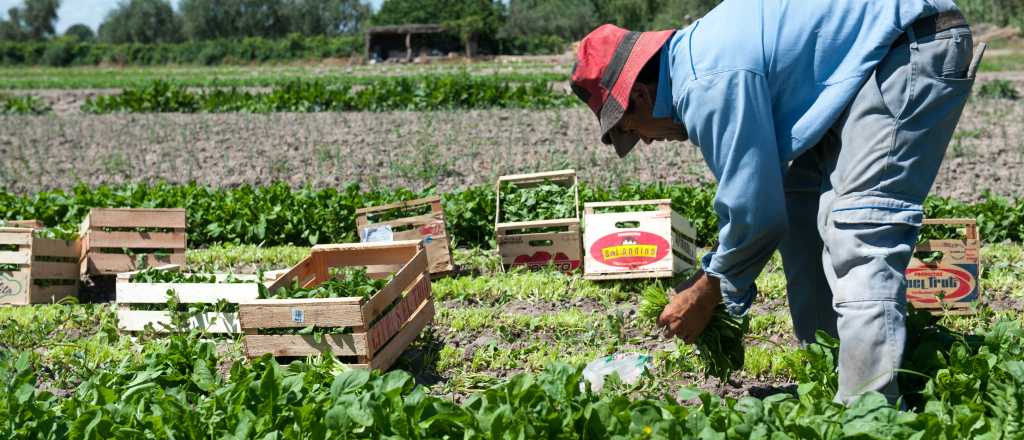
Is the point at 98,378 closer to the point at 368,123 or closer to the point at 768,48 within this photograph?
the point at 768,48

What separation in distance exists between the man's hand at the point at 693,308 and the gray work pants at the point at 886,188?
536 mm

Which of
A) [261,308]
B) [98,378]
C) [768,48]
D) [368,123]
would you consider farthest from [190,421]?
[368,123]

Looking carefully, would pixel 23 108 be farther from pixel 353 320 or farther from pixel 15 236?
pixel 353 320

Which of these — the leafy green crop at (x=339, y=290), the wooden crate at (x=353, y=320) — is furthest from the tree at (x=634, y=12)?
the leafy green crop at (x=339, y=290)

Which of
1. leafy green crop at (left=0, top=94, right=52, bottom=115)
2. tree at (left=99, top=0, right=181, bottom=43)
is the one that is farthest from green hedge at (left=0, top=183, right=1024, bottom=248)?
tree at (left=99, top=0, right=181, bottom=43)

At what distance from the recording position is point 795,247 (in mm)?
3811

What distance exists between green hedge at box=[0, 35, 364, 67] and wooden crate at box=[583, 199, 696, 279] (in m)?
44.9

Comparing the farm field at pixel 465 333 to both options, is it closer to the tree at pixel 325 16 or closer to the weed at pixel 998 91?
the weed at pixel 998 91

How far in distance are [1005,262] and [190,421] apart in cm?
528

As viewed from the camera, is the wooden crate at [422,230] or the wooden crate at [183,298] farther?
the wooden crate at [422,230]

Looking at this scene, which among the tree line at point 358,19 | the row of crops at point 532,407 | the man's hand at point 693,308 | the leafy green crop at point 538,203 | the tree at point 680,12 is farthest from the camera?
the tree line at point 358,19

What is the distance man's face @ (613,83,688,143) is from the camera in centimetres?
324

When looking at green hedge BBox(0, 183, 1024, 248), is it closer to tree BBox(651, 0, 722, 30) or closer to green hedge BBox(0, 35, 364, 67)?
tree BBox(651, 0, 722, 30)

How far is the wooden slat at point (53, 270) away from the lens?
247 inches
